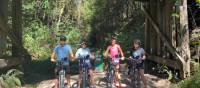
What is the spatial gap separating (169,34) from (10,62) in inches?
209

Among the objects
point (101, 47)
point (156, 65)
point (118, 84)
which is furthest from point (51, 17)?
point (118, 84)

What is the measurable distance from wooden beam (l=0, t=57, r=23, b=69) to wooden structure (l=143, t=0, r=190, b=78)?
476 centimetres

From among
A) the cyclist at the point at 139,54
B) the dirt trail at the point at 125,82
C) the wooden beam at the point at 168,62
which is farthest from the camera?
the dirt trail at the point at 125,82

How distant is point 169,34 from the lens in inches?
634

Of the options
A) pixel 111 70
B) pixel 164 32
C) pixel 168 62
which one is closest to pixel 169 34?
pixel 164 32

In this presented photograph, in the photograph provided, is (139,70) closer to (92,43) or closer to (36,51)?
(36,51)

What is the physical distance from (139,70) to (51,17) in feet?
53.7

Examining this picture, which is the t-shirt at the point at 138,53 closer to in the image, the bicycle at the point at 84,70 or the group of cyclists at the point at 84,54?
the group of cyclists at the point at 84,54

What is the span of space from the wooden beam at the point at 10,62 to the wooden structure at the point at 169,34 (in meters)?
4.76

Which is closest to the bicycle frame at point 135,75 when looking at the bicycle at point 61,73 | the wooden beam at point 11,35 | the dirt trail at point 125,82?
the dirt trail at point 125,82

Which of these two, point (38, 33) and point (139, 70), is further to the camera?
point (38, 33)

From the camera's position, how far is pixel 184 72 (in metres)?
14.3

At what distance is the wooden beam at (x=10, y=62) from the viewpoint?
15740mm

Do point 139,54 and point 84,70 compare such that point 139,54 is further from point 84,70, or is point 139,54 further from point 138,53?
point 84,70
